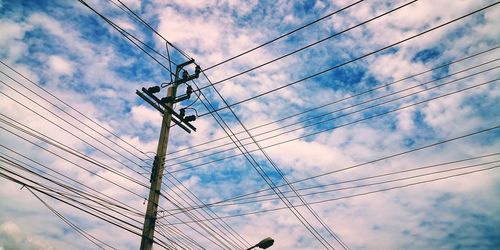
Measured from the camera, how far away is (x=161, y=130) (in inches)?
434

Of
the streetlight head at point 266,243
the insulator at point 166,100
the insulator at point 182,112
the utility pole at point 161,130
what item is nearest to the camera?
the utility pole at point 161,130

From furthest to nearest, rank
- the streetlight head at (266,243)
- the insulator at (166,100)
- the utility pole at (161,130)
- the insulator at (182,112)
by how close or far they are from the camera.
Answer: the streetlight head at (266,243) < the insulator at (182,112) < the insulator at (166,100) < the utility pole at (161,130)

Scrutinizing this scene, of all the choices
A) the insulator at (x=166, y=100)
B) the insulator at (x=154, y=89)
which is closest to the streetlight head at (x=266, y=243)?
the insulator at (x=166, y=100)

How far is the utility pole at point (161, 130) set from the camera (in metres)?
9.29

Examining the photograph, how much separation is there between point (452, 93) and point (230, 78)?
7.02 metres

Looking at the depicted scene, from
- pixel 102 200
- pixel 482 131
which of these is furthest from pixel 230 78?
pixel 482 131

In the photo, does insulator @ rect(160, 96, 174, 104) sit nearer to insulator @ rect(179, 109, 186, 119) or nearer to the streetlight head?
insulator @ rect(179, 109, 186, 119)

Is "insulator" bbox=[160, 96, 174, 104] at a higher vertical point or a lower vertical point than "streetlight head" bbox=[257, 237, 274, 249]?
higher

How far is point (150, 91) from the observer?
10867 mm

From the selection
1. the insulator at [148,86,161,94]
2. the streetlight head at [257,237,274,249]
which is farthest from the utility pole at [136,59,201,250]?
the streetlight head at [257,237,274,249]

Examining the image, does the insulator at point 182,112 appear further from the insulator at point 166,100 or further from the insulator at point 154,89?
the insulator at point 154,89

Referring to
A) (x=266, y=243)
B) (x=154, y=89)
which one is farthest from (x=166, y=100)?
(x=266, y=243)

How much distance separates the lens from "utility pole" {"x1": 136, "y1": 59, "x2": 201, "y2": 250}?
9.29m

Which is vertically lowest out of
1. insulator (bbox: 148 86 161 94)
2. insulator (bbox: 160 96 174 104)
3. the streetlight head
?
the streetlight head
